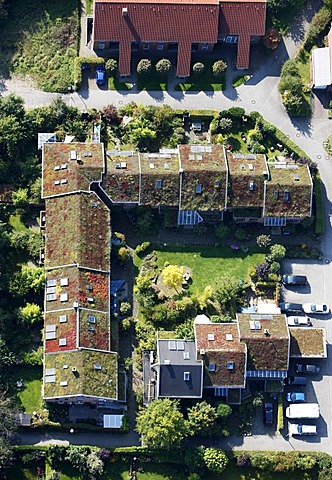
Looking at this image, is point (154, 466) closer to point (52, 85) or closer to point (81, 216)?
point (81, 216)

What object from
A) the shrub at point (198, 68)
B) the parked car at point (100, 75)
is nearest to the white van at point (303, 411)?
the shrub at point (198, 68)

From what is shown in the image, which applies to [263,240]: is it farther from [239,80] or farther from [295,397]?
[239,80]

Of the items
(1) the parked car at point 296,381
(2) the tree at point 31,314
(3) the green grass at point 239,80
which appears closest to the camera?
(2) the tree at point 31,314

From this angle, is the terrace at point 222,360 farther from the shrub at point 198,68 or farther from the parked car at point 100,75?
the parked car at point 100,75

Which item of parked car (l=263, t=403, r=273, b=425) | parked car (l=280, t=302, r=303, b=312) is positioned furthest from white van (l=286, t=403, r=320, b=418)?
parked car (l=280, t=302, r=303, b=312)

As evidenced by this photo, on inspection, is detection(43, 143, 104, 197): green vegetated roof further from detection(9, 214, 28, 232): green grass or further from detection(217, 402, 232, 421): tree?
detection(217, 402, 232, 421): tree

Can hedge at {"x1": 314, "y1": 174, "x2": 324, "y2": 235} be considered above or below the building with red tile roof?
below

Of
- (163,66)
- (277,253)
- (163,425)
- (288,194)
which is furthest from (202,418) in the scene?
(163,66)
